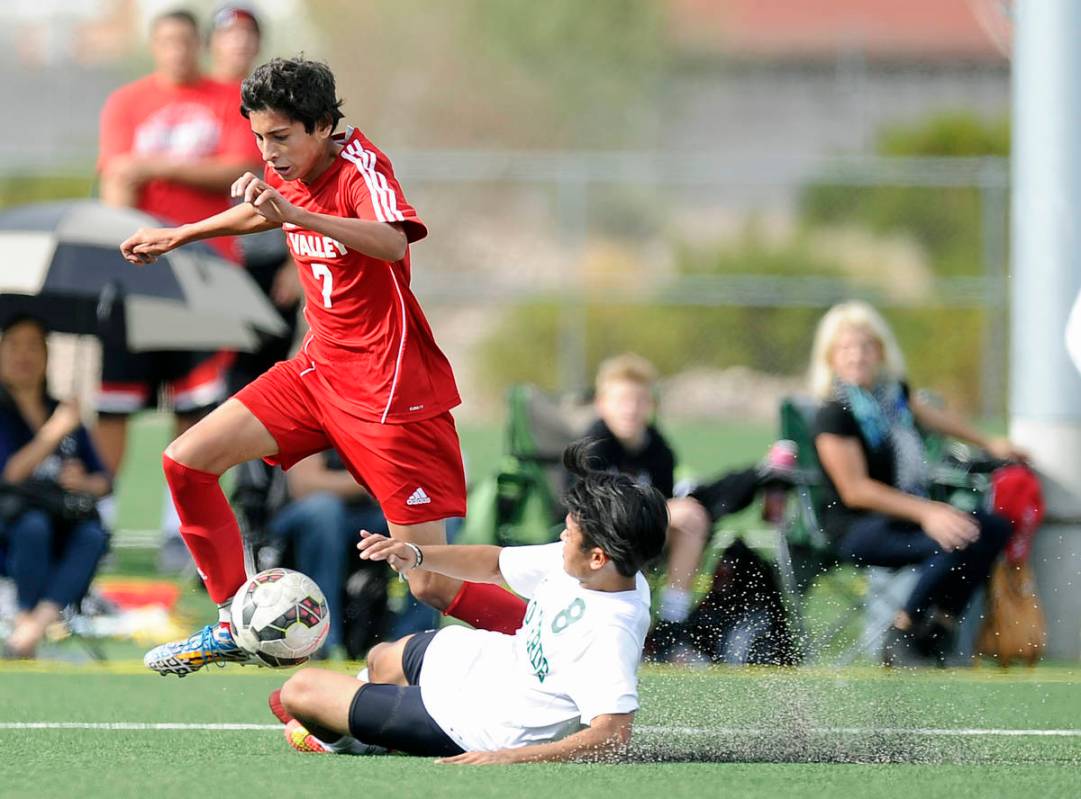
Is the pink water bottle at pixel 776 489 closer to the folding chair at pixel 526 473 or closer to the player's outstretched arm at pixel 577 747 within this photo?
the folding chair at pixel 526 473

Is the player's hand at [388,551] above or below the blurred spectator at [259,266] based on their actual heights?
below

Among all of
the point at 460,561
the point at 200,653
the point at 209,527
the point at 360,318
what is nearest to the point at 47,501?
the point at 209,527

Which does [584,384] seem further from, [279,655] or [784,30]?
[784,30]

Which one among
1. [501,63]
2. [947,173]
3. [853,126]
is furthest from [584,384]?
[501,63]

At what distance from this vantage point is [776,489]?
27.1ft

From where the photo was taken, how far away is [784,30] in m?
42.6

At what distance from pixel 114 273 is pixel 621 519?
4384 mm

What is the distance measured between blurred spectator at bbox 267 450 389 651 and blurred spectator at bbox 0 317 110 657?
778 mm

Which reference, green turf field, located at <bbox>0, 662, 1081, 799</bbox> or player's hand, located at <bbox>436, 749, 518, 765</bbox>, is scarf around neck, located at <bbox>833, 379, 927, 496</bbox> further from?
player's hand, located at <bbox>436, 749, 518, 765</bbox>

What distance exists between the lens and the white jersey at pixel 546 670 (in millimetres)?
5156

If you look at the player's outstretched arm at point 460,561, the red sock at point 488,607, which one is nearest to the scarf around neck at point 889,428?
the red sock at point 488,607

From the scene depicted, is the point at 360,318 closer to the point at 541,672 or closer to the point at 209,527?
the point at 209,527

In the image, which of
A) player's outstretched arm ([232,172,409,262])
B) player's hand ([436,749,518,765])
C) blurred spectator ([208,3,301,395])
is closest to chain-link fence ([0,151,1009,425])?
blurred spectator ([208,3,301,395])

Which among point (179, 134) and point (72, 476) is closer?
point (72, 476)
